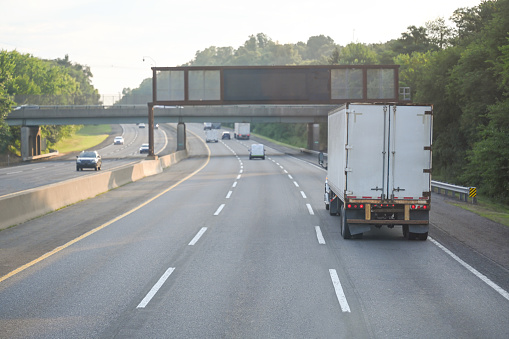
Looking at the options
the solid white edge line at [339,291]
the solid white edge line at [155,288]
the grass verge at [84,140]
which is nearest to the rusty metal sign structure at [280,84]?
the solid white edge line at [339,291]

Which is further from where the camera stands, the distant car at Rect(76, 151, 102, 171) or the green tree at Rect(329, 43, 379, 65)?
the green tree at Rect(329, 43, 379, 65)

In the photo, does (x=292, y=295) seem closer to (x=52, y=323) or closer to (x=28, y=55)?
(x=52, y=323)

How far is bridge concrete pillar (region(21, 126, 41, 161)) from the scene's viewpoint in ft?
236

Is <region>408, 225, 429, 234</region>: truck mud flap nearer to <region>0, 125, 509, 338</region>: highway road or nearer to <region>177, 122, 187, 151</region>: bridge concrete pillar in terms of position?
<region>0, 125, 509, 338</region>: highway road

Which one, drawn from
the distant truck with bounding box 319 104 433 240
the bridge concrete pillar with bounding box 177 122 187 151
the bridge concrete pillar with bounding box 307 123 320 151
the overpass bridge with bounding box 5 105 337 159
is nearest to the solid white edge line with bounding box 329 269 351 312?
the distant truck with bounding box 319 104 433 240

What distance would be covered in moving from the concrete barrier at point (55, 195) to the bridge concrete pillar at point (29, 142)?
42965mm

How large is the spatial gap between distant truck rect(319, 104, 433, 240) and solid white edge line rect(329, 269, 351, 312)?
3.37m

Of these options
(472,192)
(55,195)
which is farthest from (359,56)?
(55,195)

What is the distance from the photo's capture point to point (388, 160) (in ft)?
44.1

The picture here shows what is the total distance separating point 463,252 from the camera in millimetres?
12625

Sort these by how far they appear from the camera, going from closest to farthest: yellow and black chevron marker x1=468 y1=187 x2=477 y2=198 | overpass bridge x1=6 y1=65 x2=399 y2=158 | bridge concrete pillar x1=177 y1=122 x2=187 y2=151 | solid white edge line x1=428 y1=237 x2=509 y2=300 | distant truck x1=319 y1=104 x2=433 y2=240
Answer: solid white edge line x1=428 y1=237 x2=509 y2=300, distant truck x1=319 y1=104 x2=433 y2=240, yellow and black chevron marker x1=468 y1=187 x2=477 y2=198, overpass bridge x1=6 y1=65 x2=399 y2=158, bridge concrete pillar x1=177 y1=122 x2=187 y2=151

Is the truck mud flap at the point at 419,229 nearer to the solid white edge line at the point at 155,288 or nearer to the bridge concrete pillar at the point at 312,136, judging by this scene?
the solid white edge line at the point at 155,288

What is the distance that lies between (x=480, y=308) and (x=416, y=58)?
3051 inches

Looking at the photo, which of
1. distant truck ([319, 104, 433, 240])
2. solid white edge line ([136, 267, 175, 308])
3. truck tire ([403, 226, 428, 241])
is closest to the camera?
solid white edge line ([136, 267, 175, 308])
